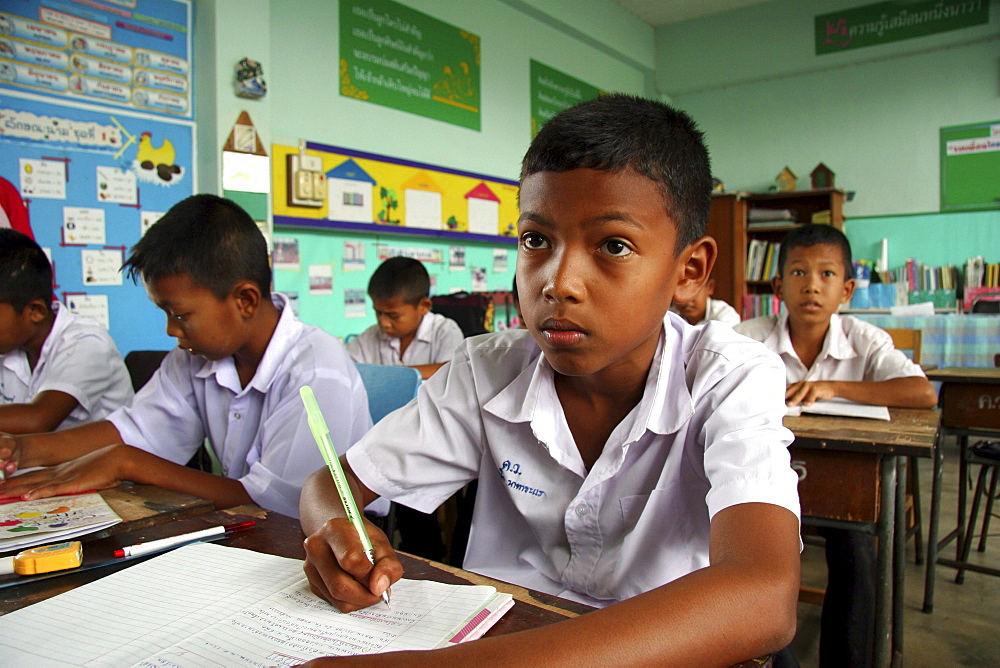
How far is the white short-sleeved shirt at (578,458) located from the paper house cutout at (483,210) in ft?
12.1

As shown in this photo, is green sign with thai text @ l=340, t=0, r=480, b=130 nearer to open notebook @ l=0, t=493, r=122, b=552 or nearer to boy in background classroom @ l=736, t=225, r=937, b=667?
boy in background classroom @ l=736, t=225, r=937, b=667

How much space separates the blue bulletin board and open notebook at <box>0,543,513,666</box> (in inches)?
99.2

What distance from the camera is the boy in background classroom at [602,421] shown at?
27.5 inches

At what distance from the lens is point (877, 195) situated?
569 cm

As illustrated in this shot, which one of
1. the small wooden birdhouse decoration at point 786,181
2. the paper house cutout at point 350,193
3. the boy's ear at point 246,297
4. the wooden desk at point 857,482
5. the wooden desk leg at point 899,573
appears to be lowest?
the wooden desk leg at point 899,573

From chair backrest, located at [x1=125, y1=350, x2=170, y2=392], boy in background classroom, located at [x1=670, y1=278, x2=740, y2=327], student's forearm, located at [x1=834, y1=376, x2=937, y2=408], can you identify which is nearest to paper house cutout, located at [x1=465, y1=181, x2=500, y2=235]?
boy in background classroom, located at [x1=670, y1=278, x2=740, y2=327]

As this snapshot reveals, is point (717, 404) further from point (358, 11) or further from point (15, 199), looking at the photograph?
point (358, 11)

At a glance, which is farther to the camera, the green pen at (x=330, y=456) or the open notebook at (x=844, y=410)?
the open notebook at (x=844, y=410)

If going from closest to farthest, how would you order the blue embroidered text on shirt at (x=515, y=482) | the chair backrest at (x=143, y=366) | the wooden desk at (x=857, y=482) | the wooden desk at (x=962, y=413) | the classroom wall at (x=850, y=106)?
the blue embroidered text on shirt at (x=515, y=482) → the wooden desk at (x=857, y=482) → the wooden desk at (x=962, y=413) → the chair backrest at (x=143, y=366) → the classroom wall at (x=850, y=106)

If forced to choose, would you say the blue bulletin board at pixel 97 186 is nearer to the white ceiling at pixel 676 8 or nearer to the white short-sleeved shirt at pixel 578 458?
the white short-sleeved shirt at pixel 578 458

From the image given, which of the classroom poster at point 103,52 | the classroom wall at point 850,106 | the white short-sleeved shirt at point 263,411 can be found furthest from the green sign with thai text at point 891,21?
the white short-sleeved shirt at point 263,411

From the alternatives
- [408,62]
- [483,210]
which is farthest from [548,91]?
[408,62]

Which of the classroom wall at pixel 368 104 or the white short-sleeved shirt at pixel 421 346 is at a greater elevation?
the classroom wall at pixel 368 104

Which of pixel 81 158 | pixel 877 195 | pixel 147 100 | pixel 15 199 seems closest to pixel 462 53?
pixel 147 100
